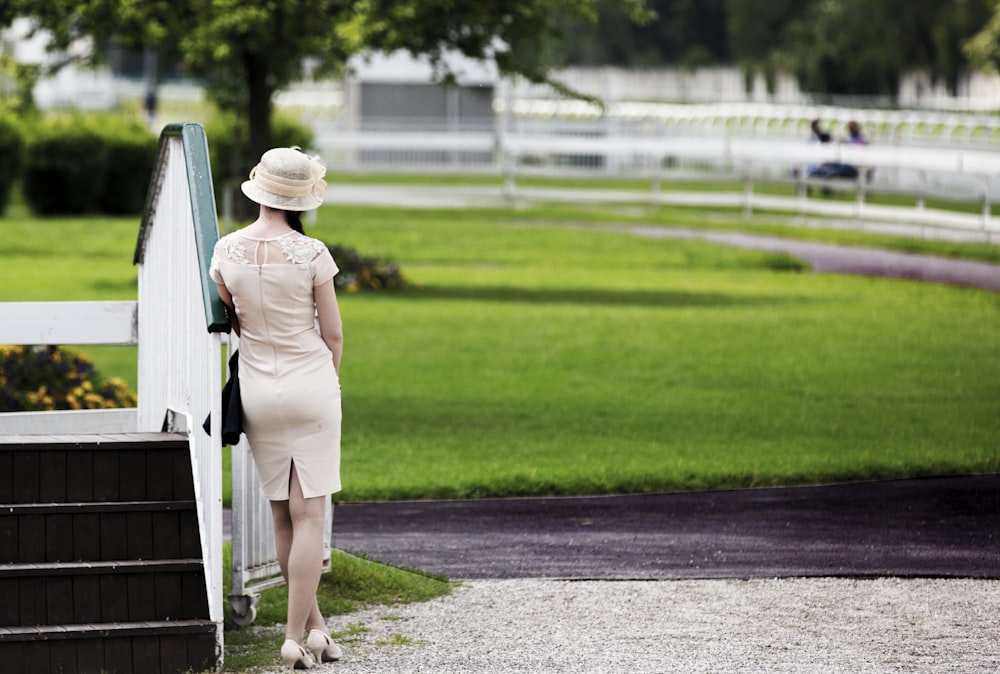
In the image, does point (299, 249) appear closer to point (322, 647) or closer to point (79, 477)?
point (79, 477)

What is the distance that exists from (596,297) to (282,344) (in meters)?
15.3

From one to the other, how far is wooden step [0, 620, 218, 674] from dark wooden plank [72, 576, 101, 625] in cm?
9

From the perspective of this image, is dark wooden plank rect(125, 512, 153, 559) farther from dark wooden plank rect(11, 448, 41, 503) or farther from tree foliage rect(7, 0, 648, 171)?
tree foliage rect(7, 0, 648, 171)

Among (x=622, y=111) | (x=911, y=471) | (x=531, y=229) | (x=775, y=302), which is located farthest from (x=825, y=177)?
(x=622, y=111)

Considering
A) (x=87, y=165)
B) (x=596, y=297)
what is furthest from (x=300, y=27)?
(x=87, y=165)

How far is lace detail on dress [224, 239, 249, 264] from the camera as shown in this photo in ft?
21.0

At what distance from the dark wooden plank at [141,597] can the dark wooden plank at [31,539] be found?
376 mm

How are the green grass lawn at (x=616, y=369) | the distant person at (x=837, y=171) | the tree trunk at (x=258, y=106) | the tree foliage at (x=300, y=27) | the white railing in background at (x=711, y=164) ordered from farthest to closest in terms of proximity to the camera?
1. the distant person at (x=837, y=171)
2. the white railing in background at (x=711, y=164)
3. the tree trunk at (x=258, y=106)
4. the tree foliage at (x=300, y=27)
5. the green grass lawn at (x=616, y=369)

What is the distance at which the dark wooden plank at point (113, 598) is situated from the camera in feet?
21.7

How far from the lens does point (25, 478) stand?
272 inches

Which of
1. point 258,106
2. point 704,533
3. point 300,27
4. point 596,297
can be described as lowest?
point 704,533

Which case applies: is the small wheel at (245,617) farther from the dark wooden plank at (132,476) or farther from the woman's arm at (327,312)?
the woman's arm at (327,312)

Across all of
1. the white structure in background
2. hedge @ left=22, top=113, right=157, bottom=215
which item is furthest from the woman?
the white structure in background

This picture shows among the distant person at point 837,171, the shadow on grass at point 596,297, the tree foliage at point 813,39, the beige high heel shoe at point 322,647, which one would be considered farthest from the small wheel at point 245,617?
the tree foliage at point 813,39
